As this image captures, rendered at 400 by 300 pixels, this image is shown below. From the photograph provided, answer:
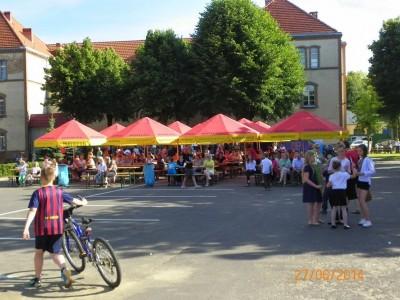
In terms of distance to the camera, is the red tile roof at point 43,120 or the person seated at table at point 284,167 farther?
the red tile roof at point 43,120

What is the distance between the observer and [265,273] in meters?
7.53

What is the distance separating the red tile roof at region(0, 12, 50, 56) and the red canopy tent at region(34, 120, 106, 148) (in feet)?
86.5

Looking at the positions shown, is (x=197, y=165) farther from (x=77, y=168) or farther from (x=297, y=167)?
(x=77, y=168)

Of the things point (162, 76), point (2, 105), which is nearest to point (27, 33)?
point (2, 105)

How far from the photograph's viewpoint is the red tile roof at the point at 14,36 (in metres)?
49.8

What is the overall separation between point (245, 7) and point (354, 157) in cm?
2745

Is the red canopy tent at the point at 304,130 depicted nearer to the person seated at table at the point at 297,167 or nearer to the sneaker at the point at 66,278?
the person seated at table at the point at 297,167

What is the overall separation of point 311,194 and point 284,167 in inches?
409

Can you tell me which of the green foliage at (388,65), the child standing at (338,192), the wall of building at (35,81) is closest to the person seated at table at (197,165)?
the child standing at (338,192)

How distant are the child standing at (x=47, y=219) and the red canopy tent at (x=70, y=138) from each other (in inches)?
747

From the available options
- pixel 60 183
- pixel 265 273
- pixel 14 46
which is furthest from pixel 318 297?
pixel 14 46

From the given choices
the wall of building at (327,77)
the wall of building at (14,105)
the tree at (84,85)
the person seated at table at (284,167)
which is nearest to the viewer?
the person seated at table at (284,167)

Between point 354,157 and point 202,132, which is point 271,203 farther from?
point 202,132

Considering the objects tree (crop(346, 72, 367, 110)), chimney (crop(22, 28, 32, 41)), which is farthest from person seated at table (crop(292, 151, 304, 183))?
tree (crop(346, 72, 367, 110))
